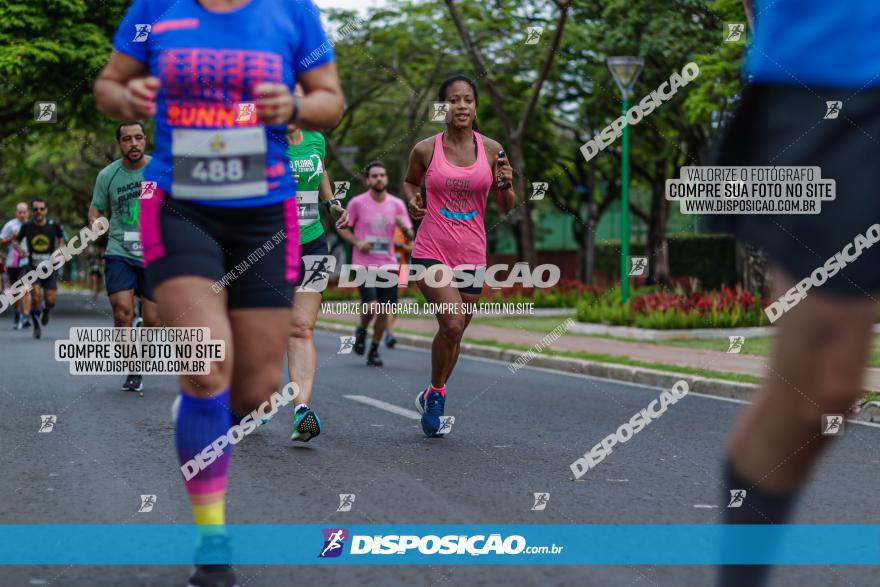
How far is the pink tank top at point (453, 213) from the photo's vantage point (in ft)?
22.7

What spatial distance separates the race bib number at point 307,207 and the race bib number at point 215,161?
3633mm

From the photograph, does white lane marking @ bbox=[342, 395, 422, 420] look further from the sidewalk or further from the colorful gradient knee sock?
the colorful gradient knee sock

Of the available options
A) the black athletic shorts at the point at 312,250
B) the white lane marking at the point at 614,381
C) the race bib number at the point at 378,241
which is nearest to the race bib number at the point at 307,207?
the black athletic shorts at the point at 312,250

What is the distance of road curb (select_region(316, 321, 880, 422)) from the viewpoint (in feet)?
31.3

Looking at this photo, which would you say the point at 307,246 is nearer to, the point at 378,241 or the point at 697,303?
the point at 378,241

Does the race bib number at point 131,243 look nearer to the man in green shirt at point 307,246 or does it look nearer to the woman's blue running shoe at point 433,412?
the man in green shirt at point 307,246

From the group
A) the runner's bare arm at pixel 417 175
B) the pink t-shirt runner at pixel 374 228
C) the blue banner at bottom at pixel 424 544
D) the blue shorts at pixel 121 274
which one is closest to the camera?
the blue banner at bottom at pixel 424 544

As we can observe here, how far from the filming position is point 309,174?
7199 millimetres

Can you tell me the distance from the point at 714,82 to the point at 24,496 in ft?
61.0

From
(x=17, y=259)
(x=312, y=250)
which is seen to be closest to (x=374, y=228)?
(x=312, y=250)

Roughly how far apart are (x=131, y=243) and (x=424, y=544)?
5.41m

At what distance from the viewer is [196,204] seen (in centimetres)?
343

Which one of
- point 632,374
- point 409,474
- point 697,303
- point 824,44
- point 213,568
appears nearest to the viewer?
point 824,44

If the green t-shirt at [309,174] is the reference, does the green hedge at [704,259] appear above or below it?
below
